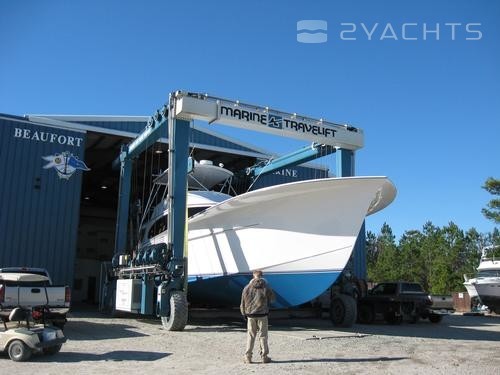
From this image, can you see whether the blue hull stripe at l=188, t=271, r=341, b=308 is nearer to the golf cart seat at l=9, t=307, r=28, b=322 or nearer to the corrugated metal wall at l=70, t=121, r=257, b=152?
the golf cart seat at l=9, t=307, r=28, b=322

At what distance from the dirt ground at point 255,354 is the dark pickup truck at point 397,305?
430 centimetres

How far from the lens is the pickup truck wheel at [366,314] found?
1711 cm

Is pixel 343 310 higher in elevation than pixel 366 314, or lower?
higher

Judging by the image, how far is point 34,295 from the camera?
10.6 meters

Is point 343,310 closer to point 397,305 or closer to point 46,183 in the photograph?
point 397,305

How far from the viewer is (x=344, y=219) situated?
39.5 feet

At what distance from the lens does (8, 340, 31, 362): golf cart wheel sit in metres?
7.54

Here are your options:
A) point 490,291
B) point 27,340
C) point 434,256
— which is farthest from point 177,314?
point 434,256

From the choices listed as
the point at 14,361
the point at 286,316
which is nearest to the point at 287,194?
the point at 286,316

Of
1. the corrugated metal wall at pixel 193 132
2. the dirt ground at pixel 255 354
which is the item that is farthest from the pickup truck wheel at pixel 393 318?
the corrugated metal wall at pixel 193 132

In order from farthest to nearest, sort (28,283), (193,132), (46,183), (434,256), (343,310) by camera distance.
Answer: (434,256) < (193,132) < (46,183) < (343,310) < (28,283)

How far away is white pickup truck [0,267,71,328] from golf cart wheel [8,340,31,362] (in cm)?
250

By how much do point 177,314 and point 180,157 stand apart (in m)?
3.81

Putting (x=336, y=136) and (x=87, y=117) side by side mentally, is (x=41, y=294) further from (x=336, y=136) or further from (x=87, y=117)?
(x=87, y=117)
